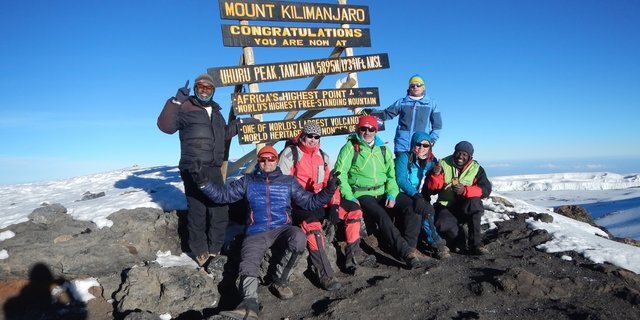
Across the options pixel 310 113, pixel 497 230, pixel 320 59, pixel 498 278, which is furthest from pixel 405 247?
pixel 320 59

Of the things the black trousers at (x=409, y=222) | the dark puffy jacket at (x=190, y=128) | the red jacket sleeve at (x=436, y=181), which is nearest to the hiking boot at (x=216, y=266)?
the dark puffy jacket at (x=190, y=128)

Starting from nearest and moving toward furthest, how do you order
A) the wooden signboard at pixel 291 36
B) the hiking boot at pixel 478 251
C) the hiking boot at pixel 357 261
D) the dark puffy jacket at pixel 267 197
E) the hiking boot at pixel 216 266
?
the dark puffy jacket at pixel 267 197 → the hiking boot at pixel 216 266 → the hiking boot at pixel 357 261 → the hiking boot at pixel 478 251 → the wooden signboard at pixel 291 36

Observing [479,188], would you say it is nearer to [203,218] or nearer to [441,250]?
[441,250]

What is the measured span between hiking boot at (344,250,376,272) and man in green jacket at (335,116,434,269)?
16.7 inches

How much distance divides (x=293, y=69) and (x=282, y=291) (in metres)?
4.63

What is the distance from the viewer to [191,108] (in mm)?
5988

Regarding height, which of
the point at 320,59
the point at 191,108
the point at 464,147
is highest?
the point at 320,59

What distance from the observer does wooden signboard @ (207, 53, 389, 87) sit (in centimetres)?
727

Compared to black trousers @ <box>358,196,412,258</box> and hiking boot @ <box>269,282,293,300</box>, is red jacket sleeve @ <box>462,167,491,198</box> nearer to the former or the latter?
black trousers @ <box>358,196,412,258</box>

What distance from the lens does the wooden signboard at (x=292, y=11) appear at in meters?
7.33

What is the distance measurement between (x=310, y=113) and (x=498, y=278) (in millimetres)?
5029

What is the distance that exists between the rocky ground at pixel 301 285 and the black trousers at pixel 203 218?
25.5 inches

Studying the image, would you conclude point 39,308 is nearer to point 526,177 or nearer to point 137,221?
point 137,221

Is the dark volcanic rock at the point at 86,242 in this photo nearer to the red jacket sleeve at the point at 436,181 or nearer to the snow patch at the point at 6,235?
the snow patch at the point at 6,235
